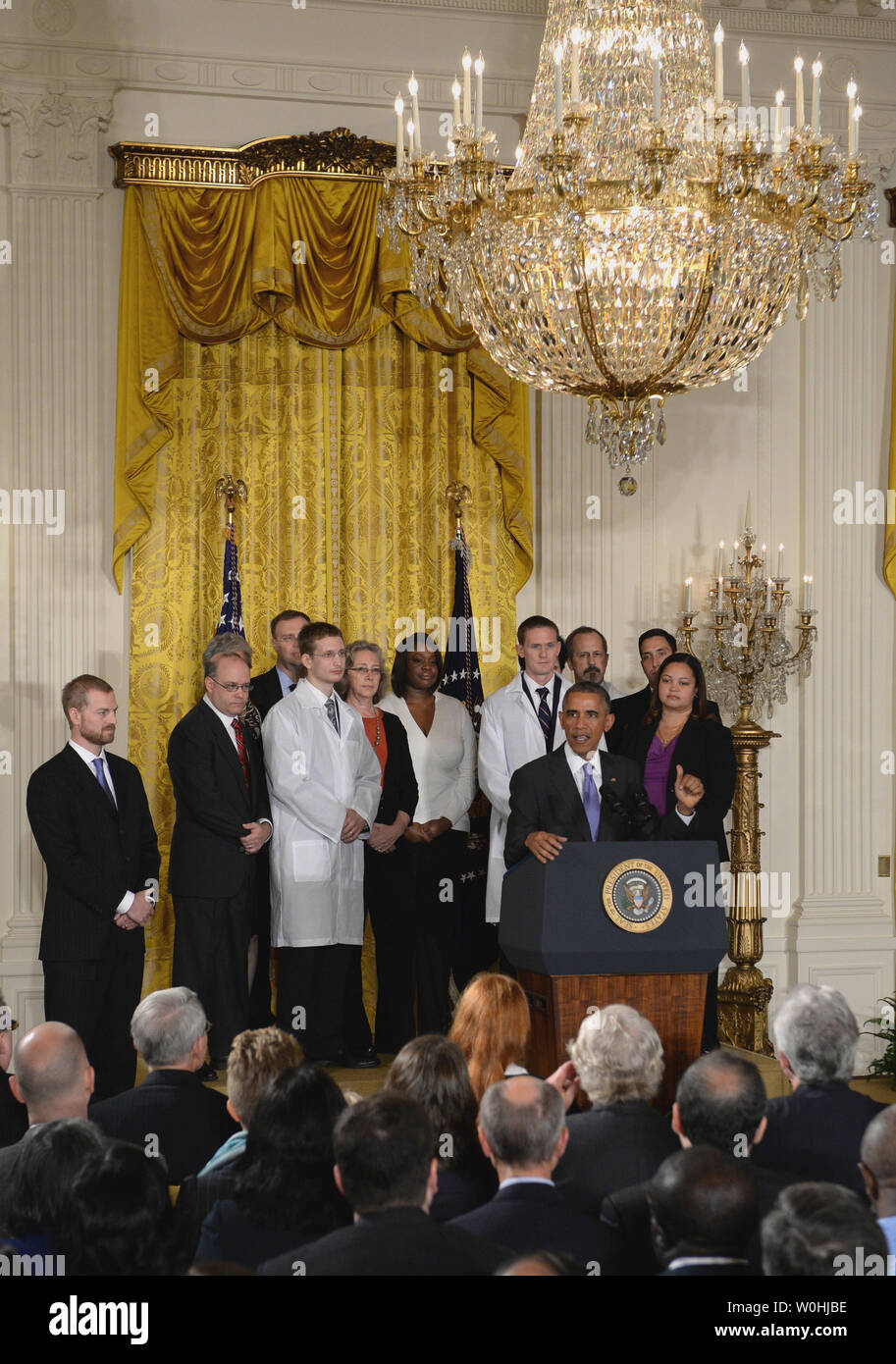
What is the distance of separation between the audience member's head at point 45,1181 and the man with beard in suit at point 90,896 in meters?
2.95

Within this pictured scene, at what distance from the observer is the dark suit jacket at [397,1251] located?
235 cm

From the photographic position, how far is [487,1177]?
129 inches

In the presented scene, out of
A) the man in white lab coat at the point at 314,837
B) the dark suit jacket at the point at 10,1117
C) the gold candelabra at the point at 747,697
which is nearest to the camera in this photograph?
the dark suit jacket at the point at 10,1117

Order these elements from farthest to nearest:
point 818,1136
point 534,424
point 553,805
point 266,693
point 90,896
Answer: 1. point 534,424
2. point 266,693
3. point 90,896
4. point 553,805
5. point 818,1136

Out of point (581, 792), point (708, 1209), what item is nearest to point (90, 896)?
point (581, 792)

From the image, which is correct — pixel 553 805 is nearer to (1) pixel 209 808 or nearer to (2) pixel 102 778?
(1) pixel 209 808

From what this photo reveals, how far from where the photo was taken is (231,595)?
274 inches

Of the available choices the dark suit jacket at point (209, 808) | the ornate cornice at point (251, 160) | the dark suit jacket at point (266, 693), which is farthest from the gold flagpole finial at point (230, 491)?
the ornate cornice at point (251, 160)

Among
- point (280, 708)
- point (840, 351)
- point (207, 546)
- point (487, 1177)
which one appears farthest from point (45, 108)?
point (487, 1177)

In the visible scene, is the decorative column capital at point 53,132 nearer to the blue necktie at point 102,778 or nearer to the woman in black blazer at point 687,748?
the blue necktie at point 102,778

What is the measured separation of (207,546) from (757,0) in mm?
3845

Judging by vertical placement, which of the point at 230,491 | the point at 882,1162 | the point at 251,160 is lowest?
the point at 882,1162

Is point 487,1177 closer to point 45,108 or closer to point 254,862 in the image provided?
point 254,862

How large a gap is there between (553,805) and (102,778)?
1.77m
